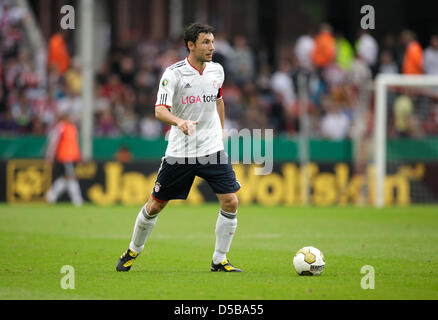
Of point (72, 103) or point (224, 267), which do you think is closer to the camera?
point (224, 267)

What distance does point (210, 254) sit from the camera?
9.98m

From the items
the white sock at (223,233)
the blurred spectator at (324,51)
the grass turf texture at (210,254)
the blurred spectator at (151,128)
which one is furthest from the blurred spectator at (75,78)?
the white sock at (223,233)

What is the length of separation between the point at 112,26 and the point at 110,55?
19.1 ft

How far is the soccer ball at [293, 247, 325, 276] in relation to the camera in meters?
7.82

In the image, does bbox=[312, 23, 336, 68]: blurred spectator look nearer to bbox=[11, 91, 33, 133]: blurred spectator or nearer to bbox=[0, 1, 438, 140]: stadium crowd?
bbox=[0, 1, 438, 140]: stadium crowd

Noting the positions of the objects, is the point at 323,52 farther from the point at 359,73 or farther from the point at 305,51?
the point at 359,73

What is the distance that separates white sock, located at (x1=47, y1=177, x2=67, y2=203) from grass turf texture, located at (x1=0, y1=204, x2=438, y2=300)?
263 centimetres

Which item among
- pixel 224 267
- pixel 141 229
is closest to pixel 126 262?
pixel 141 229

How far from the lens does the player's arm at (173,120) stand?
24.8 feet

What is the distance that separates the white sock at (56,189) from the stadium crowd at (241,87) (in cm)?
175

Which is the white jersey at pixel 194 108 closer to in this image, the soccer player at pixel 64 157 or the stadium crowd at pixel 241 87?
the soccer player at pixel 64 157

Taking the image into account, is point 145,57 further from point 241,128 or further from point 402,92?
point 402,92

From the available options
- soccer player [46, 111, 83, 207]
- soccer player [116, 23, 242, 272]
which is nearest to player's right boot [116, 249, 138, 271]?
soccer player [116, 23, 242, 272]

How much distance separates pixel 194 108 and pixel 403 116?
13563 mm
